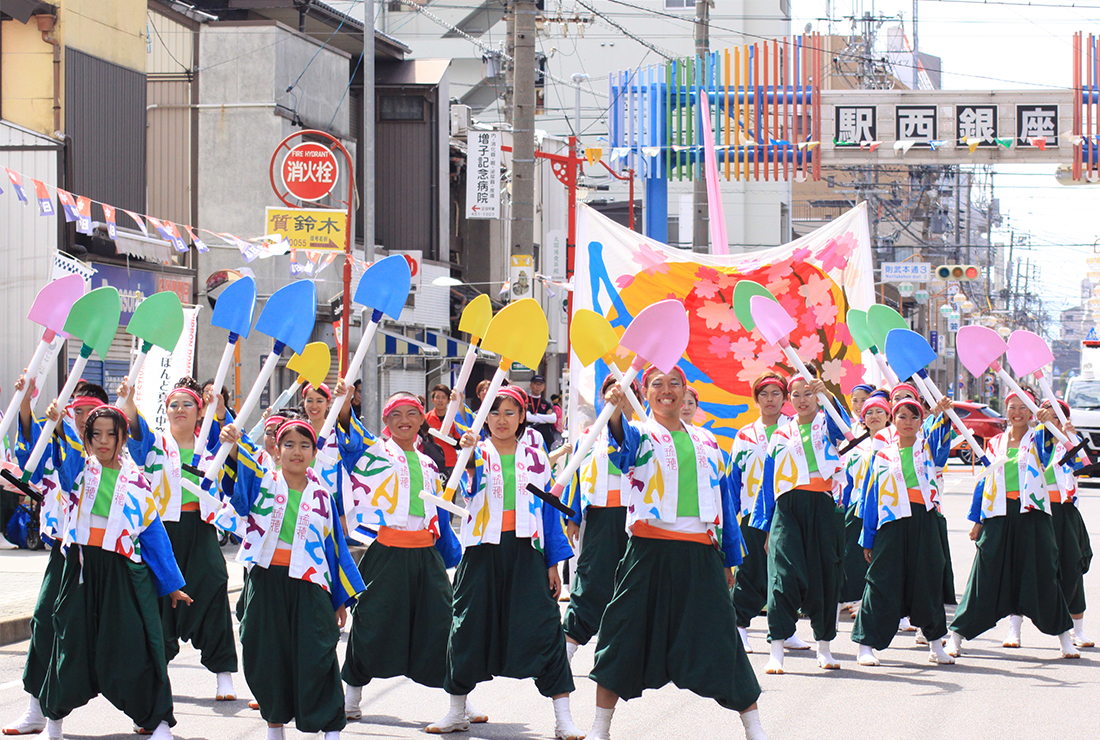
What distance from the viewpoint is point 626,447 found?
5.79m

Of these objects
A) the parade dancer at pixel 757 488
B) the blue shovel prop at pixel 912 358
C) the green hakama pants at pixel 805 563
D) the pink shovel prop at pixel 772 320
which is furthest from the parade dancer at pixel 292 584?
the blue shovel prop at pixel 912 358

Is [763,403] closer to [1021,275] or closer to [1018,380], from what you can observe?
[1018,380]

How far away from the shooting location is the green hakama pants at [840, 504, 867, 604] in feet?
29.6

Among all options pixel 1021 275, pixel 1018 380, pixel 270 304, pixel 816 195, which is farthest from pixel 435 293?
pixel 1021 275

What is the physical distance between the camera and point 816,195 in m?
66.6

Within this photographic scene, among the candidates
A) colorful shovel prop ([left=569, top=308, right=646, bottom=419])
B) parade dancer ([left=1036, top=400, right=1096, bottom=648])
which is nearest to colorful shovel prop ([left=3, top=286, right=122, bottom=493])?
colorful shovel prop ([left=569, top=308, right=646, bottom=419])

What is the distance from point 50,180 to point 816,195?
178ft

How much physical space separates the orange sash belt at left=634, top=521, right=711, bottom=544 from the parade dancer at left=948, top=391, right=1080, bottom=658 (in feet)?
10.6

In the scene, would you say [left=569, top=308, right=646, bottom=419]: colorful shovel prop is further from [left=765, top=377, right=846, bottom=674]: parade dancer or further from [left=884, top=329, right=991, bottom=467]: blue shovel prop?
[left=884, top=329, right=991, bottom=467]: blue shovel prop

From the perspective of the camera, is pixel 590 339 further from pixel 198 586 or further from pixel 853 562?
pixel 853 562

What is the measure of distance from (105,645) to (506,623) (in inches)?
67.7

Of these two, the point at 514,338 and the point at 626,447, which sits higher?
the point at 514,338

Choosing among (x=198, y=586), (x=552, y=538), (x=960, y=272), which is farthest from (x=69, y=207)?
(x=960, y=272)

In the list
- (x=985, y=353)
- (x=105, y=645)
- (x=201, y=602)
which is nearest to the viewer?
(x=105, y=645)
